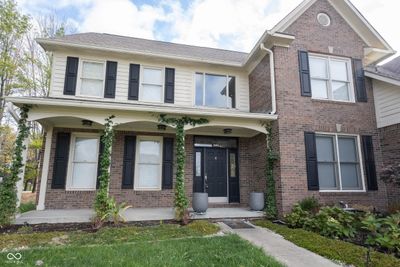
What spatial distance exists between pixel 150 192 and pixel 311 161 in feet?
17.8

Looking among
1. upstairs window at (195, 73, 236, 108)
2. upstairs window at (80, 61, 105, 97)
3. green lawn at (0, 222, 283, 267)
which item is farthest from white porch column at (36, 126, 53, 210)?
upstairs window at (195, 73, 236, 108)

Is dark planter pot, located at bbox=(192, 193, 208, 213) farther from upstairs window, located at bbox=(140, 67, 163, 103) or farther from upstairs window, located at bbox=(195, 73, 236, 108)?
upstairs window, located at bbox=(140, 67, 163, 103)

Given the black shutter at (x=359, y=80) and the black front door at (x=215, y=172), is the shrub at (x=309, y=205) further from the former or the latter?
the black shutter at (x=359, y=80)

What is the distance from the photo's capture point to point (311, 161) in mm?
7566

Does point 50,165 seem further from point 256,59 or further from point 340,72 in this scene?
point 340,72

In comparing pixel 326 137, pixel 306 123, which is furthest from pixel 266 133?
pixel 326 137

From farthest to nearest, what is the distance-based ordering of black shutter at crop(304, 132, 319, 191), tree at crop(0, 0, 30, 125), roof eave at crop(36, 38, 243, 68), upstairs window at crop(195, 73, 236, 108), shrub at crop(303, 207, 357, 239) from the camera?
tree at crop(0, 0, 30, 125) < upstairs window at crop(195, 73, 236, 108) < roof eave at crop(36, 38, 243, 68) < black shutter at crop(304, 132, 319, 191) < shrub at crop(303, 207, 357, 239)

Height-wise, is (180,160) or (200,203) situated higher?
(180,160)

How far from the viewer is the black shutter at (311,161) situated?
7.46m

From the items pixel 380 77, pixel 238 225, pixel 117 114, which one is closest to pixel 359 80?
pixel 380 77

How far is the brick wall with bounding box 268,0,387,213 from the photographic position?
7355 mm

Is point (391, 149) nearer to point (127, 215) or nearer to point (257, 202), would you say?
point (257, 202)

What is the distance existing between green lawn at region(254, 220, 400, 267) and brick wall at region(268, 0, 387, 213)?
5.49 ft

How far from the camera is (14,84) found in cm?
1360
